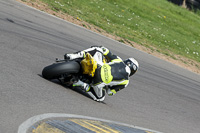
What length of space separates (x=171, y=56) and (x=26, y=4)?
25.5 ft

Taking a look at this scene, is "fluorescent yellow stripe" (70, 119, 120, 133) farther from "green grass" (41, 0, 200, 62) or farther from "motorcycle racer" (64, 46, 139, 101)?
"green grass" (41, 0, 200, 62)

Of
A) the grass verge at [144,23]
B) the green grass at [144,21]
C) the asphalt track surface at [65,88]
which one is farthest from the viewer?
the green grass at [144,21]

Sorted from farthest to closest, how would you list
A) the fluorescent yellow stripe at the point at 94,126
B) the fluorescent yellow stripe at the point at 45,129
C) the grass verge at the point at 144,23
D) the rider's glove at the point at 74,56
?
1. the grass verge at the point at 144,23
2. the rider's glove at the point at 74,56
3. the fluorescent yellow stripe at the point at 94,126
4. the fluorescent yellow stripe at the point at 45,129

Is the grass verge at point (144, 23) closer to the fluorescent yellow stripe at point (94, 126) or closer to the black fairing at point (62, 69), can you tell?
the black fairing at point (62, 69)

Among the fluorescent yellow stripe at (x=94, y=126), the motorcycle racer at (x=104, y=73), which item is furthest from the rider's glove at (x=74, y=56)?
the fluorescent yellow stripe at (x=94, y=126)

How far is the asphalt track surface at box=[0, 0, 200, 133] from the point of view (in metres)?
5.75

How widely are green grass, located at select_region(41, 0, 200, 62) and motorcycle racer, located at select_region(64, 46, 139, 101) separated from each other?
9.40 m

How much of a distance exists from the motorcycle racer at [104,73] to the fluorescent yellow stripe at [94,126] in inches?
59.2

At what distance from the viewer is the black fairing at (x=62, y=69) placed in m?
6.77

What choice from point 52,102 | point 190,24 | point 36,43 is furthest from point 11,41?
point 190,24

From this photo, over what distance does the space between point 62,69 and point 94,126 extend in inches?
62.6

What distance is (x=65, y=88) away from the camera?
7184mm

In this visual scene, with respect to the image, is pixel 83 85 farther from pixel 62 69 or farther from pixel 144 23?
pixel 144 23

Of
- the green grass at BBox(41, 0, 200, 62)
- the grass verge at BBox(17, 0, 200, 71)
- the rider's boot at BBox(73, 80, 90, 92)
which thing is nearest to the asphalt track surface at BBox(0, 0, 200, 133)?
the rider's boot at BBox(73, 80, 90, 92)
